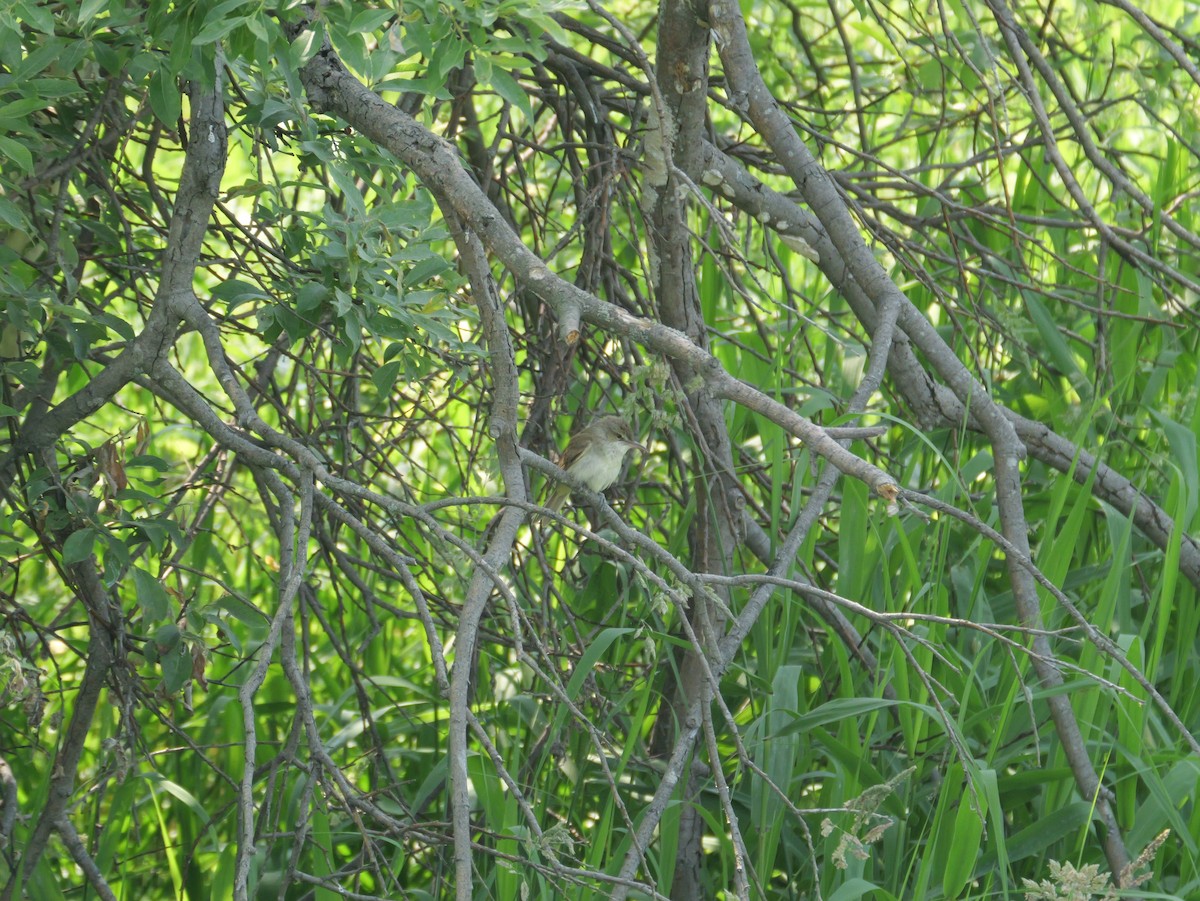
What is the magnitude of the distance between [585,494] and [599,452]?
0.95m

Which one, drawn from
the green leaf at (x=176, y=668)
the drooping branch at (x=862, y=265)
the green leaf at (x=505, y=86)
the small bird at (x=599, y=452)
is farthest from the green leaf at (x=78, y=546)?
the drooping branch at (x=862, y=265)

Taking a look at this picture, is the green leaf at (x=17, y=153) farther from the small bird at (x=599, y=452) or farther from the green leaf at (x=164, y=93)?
the small bird at (x=599, y=452)

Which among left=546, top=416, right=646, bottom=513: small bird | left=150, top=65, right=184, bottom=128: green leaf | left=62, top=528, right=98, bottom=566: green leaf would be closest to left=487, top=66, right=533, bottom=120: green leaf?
left=150, top=65, right=184, bottom=128: green leaf

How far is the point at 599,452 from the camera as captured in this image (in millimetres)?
3467

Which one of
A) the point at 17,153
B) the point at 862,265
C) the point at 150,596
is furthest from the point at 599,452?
the point at 17,153

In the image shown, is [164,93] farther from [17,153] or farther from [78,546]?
[78,546]

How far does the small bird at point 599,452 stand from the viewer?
3418 millimetres

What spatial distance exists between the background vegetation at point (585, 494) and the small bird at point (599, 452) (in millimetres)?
127

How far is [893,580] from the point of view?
363 cm

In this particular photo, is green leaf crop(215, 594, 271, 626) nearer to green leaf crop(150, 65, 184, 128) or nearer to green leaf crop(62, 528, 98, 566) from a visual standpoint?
green leaf crop(62, 528, 98, 566)

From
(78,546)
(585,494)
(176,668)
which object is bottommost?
(176,668)

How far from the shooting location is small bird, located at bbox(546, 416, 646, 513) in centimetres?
342

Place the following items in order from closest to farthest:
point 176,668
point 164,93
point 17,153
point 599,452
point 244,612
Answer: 1. point 17,153
2. point 164,93
3. point 176,668
4. point 244,612
5. point 599,452

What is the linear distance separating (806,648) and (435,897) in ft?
4.70
